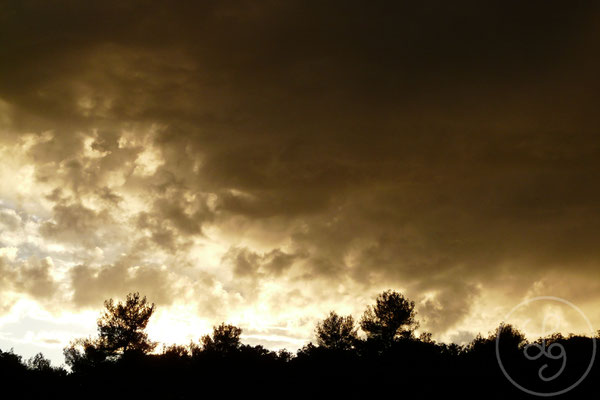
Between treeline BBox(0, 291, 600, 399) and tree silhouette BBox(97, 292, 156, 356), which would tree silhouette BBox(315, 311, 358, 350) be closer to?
treeline BBox(0, 291, 600, 399)

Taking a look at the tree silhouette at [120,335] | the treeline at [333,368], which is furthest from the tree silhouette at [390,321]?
the tree silhouette at [120,335]

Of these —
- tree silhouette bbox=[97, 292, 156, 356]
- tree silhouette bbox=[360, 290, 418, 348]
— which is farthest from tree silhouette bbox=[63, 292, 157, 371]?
tree silhouette bbox=[360, 290, 418, 348]

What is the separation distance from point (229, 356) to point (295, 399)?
54.0 ft

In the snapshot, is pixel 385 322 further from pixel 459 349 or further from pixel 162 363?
pixel 162 363

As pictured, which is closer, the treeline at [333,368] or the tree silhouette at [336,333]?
the treeline at [333,368]

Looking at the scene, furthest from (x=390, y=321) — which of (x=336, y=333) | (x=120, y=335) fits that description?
(x=120, y=335)

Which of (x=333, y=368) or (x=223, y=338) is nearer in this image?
(x=333, y=368)

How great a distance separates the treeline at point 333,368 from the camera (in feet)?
104

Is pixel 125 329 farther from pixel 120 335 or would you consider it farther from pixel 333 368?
pixel 333 368

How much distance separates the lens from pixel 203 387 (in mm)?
42531

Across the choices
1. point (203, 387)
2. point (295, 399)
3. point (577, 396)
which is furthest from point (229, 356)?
point (577, 396)

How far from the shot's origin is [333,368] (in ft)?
133

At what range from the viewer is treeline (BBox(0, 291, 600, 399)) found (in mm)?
31812

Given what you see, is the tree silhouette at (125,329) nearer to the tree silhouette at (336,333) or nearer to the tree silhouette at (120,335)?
the tree silhouette at (120,335)
